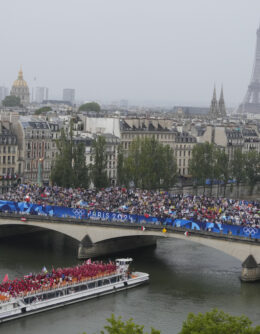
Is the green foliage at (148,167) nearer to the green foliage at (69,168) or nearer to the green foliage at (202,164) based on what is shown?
the green foliage at (202,164)

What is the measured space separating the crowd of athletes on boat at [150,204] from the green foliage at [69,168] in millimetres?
8846

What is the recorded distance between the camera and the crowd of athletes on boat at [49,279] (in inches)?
2010

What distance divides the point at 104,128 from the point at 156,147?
16822mm

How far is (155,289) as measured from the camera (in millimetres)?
56562

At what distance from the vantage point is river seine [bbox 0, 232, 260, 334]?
48938 mm

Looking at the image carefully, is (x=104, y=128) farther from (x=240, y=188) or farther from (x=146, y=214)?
(x=146, y=214)

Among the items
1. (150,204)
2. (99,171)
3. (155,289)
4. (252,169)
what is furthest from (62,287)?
(252,169)

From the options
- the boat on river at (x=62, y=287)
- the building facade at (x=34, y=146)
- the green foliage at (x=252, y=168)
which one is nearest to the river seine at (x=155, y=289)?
the boat on river at (x=62, y=287)

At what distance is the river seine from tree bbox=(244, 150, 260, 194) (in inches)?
1536

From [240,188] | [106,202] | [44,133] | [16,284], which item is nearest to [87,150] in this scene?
[44,133]

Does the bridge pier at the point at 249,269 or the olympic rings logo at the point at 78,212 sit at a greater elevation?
the olympic rings logo at the point at 78,212

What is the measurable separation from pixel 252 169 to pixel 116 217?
50648mm

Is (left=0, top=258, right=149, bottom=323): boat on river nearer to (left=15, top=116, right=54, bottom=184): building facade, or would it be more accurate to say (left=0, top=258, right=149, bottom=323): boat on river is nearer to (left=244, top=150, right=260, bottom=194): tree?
(left=15, top=116, right=54, bottom=184): building facade

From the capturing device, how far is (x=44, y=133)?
338ft
